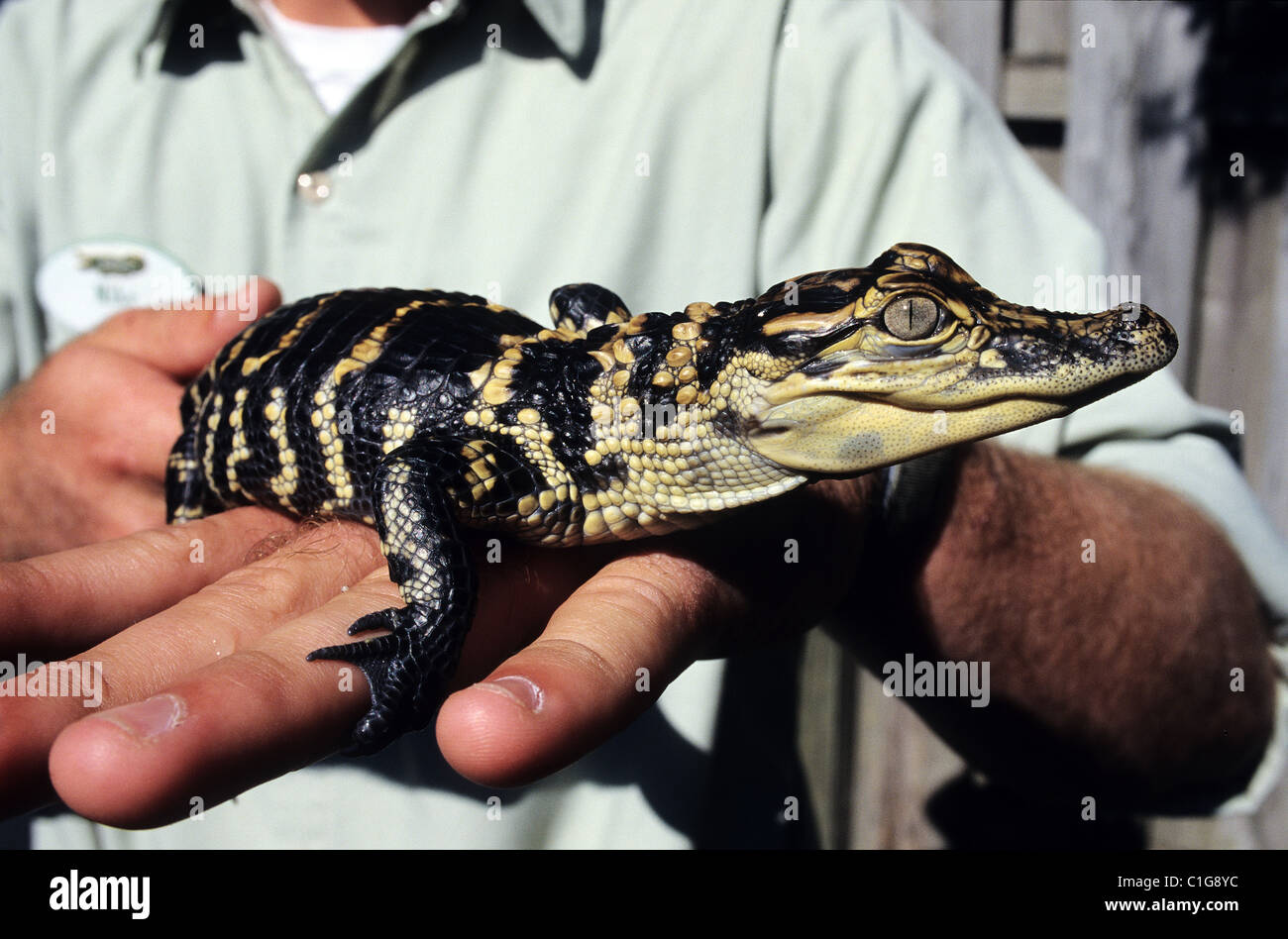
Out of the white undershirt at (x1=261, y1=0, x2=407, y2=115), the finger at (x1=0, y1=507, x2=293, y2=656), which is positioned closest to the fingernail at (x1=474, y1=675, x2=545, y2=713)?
the finger at (x1=0, y1=507, x2=293, y2=656)

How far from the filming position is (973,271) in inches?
80.4

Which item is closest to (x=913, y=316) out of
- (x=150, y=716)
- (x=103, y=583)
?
(x=150, y=716)

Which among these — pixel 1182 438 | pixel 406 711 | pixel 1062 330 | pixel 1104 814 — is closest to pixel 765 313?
pixel 1062 330

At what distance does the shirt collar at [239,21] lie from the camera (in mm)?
1972

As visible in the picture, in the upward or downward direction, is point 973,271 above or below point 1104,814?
above

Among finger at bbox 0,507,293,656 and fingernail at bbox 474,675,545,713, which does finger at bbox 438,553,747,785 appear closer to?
fingernail at bbox 474,675,545,713

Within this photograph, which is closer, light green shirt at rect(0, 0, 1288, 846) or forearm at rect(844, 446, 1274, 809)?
forearm at rect(844, 446, 1274, 809)

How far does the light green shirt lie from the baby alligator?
1.63 ft

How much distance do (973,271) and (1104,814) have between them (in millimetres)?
1335

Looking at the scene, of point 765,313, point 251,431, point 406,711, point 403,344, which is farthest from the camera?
point 251,431

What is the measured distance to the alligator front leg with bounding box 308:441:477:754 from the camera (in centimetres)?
116

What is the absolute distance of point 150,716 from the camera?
2.93 feet

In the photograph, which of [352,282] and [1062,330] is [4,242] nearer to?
[352,282]

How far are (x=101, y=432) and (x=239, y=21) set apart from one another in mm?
1041
